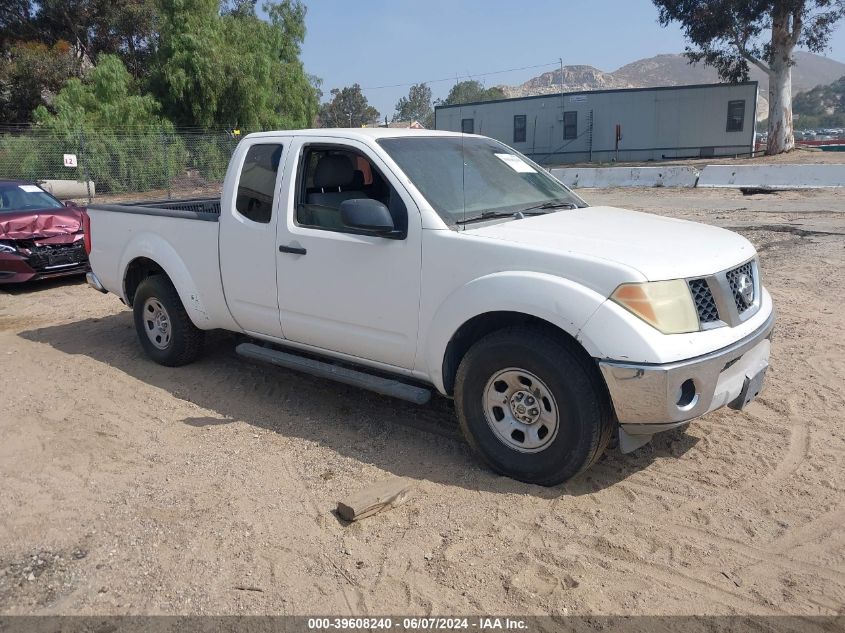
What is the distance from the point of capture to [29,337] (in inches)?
295

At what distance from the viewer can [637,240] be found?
3.85 metres

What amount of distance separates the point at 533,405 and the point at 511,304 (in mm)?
556

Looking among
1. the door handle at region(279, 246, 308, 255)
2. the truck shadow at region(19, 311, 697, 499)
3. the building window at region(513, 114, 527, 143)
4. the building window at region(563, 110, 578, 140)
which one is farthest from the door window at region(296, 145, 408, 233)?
the building window at region(513, 114, 527, 143)

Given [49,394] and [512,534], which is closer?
[512,534]

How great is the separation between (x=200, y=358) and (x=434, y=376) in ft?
9.66

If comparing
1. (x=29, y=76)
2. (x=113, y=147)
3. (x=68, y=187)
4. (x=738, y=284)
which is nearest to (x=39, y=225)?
(x=738, y=284)

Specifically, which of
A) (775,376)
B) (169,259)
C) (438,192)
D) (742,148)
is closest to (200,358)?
(169,259)

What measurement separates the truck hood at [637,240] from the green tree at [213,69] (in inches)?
1106

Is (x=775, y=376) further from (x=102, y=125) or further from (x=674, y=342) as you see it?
(x=102, y=125)

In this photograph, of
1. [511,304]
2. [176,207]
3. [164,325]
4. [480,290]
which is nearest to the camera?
[511,304]

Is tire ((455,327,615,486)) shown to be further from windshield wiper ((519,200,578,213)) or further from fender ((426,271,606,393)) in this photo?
windshield wiper ((519,200,578,213))

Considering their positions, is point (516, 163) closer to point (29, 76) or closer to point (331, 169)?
point (331, 169)

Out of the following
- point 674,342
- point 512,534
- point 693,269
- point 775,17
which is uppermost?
point 775,17

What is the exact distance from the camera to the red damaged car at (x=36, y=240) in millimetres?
9695
